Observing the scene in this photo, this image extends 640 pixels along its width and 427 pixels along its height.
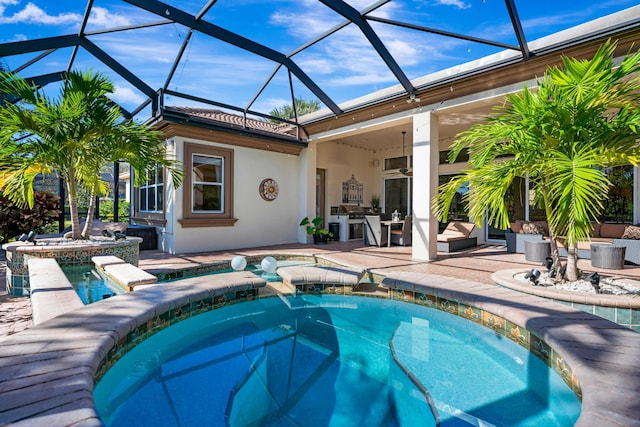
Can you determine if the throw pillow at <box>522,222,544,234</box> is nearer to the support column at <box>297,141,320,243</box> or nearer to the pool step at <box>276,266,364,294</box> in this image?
the pool step at <box>276,266,364,294</box>

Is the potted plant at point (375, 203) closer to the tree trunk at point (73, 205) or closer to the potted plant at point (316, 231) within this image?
the potted plant at point (316, 231)

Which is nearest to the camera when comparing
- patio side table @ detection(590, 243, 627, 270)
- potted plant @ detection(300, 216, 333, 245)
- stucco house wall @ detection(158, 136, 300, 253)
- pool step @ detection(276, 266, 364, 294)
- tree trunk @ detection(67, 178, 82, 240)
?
pool step @ detection(276, 266, 364, 294)

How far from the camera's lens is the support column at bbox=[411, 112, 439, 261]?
707cm

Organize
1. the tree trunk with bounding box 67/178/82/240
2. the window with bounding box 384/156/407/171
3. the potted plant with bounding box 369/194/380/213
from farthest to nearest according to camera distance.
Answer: the potted plant with bounding box 369/194/380/213, the window with bounding box 384/156/407/171, the tree trunk with bounding box 67/178/82/240

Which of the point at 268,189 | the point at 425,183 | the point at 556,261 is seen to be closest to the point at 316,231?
the point at 268,189

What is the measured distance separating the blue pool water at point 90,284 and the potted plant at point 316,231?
5.78 metres

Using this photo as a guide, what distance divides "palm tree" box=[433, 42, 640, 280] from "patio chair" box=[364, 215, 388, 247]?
516 cm

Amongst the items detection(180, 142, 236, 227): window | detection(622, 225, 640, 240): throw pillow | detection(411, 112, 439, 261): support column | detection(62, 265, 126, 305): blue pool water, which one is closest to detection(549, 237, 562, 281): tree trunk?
detection(411, 112, 439, 261): support column

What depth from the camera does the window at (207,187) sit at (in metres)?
8.13

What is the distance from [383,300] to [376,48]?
4.52m

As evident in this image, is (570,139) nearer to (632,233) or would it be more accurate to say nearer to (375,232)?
(632,233)

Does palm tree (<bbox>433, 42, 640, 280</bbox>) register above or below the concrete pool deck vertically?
above

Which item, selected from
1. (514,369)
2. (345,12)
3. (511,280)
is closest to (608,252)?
(511,280)

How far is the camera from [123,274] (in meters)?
4.23
